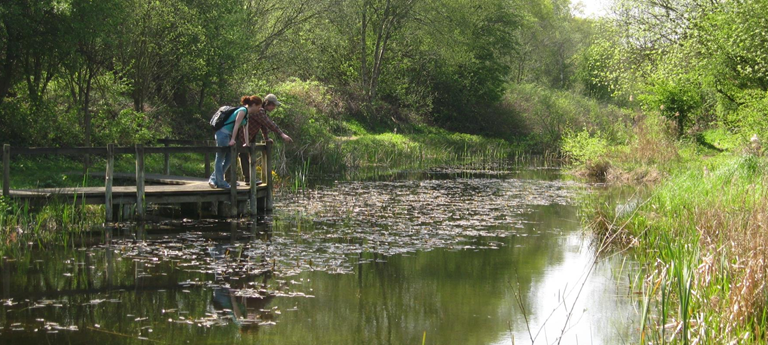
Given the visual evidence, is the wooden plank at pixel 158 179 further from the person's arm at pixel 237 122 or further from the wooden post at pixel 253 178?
the person's arm at pixel 237 122

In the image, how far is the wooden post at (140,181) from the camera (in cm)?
1357

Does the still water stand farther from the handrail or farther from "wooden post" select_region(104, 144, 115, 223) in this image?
the handrail

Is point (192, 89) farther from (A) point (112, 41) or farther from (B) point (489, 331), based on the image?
(B) point (489, 331)

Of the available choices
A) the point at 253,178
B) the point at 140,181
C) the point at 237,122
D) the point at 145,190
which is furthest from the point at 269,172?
the point at 140,181

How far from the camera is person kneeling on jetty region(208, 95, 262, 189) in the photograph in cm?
1447

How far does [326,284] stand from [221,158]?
5.79m

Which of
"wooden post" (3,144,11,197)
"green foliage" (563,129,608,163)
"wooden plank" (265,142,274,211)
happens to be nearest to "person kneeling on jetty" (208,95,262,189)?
"wooden plank" (265,142,274,211)

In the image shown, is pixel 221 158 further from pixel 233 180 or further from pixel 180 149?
pixel 180 149

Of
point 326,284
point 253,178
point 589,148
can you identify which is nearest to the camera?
point 326,284

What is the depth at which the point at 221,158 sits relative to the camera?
1483 cm

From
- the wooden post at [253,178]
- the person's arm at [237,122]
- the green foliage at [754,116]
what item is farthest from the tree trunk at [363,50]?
the person's arm at [237,122]

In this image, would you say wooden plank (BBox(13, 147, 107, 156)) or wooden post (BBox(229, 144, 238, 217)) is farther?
wooden post (BBox(229, 144, 238, 217))

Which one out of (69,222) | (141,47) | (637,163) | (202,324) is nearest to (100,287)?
Result: (202,324)

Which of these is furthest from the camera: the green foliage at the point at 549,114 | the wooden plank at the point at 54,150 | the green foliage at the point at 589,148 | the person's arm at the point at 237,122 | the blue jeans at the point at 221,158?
the green foliage at the point at 549,114
